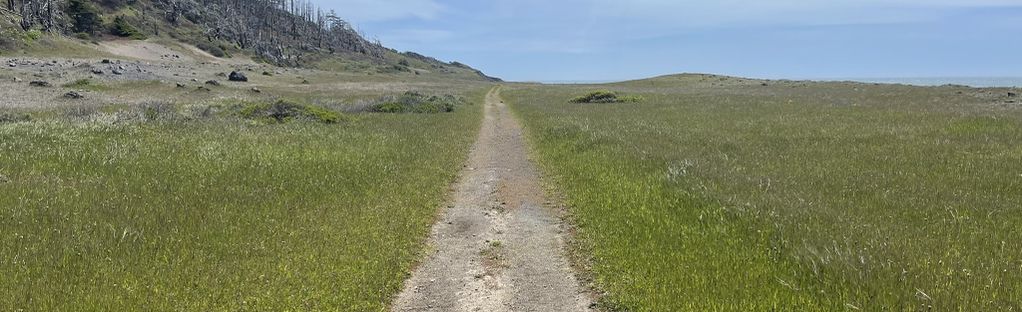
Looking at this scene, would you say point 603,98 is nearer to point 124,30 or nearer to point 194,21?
point 124,30

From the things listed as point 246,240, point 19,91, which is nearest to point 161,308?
point 246,240

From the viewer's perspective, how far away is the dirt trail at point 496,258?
7.60m

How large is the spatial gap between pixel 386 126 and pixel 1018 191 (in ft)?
76.8

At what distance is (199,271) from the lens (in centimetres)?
763

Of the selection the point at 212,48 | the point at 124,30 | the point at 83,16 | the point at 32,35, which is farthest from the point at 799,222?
the point at 83,16

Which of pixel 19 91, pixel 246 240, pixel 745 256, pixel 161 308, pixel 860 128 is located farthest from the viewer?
pixel 19 91

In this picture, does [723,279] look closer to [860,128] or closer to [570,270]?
[570,270]

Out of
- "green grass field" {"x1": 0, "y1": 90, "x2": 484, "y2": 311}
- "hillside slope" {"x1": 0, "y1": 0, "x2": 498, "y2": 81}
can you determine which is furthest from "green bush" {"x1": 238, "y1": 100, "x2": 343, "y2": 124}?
"hillside slope" {"x1": 0, "y1": 0, "x2": 498, "y2": 81}

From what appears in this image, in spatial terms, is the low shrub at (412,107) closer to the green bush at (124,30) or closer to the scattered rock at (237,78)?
the scattered rock at (237,78)

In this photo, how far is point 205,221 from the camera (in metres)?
9.83

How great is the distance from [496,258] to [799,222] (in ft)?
15.9

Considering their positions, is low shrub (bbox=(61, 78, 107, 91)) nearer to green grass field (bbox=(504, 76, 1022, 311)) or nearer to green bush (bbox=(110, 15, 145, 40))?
green grass field (bbox=(504, 76, 1022, 311))

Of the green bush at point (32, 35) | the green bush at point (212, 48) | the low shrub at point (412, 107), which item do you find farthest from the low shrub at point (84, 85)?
the green bush at point (212, 48)

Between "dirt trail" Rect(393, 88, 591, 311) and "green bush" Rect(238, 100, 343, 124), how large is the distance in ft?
53.9
